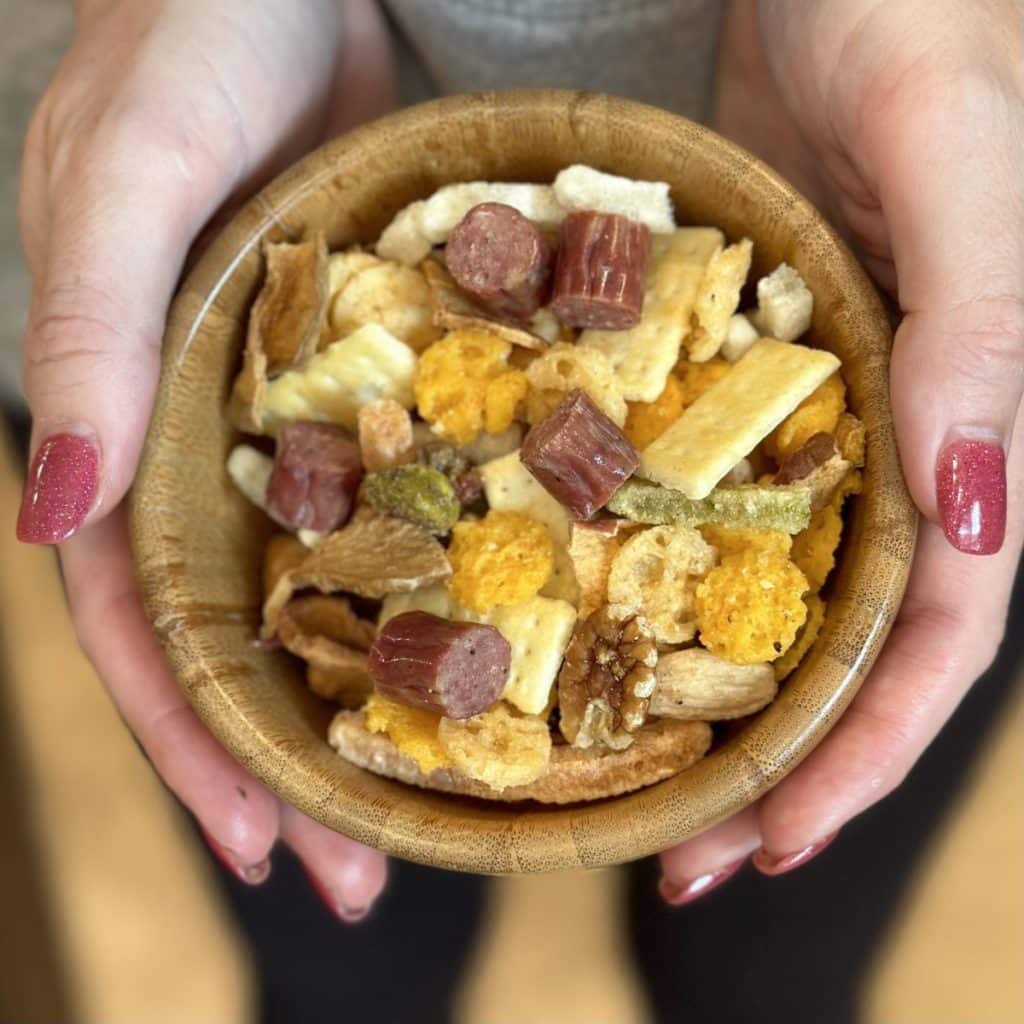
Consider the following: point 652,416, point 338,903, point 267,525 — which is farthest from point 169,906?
point 652,416

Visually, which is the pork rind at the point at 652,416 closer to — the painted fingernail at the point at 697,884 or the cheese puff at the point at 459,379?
the cheese puff at the point at 459,379

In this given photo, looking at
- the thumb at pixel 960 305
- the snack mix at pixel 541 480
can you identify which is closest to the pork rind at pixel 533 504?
the snack mix at pixel 541 480

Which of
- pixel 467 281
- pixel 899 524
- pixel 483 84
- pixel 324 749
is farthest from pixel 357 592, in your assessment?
pixel 483 84

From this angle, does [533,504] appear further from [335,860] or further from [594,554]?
[335,860]

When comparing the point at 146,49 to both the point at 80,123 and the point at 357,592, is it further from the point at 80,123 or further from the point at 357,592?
the point at 357,592

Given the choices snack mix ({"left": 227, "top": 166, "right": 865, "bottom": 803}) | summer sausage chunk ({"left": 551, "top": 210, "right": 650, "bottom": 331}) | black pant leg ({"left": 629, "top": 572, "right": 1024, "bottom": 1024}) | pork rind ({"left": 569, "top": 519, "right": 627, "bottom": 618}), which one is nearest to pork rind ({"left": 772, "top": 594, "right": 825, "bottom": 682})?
snack mix ({"left": 227, "top": 166, "right": 865, "bottom": 803})

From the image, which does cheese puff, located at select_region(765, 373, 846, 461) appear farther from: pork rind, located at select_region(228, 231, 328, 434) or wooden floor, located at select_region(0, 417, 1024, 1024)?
wooden floor, located at select_region(0, 417, 1024, 1024)
